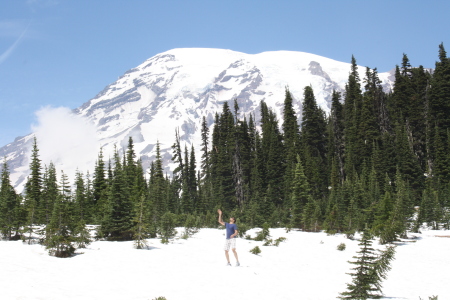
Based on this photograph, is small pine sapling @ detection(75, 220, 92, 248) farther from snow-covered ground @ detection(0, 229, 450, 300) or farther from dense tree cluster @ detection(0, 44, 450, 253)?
snow-covered ground @ detection(0, 229, 450, 300)

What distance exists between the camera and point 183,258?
57.7 ft

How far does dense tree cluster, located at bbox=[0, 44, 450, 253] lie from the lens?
2486 centimetres

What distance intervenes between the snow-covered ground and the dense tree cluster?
219 cm

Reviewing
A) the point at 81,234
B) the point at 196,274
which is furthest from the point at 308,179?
the point at 196,274

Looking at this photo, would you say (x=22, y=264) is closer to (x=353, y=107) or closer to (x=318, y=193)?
(x=318, y=193)

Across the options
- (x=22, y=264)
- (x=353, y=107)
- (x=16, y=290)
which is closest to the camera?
(x=16, y=290)

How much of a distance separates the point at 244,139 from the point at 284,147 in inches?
298

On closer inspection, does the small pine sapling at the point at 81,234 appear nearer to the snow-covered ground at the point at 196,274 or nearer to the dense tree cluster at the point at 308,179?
the dense tree cluster at the point at 308,179

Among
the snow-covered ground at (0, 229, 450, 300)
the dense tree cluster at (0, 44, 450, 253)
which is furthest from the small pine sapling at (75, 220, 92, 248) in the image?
the snow-covered ground at (0, 229, 450, 300)

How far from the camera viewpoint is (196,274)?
551 inches

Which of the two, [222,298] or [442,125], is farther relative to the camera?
[442,125]

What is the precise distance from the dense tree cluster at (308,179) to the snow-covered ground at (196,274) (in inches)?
86.3

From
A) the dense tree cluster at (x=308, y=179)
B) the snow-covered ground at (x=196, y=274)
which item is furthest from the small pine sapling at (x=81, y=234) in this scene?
the snow-covered ground at (x=196, y=274)

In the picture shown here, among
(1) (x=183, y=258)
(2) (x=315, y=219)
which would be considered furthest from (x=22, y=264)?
(2) (x=315, y=219)
